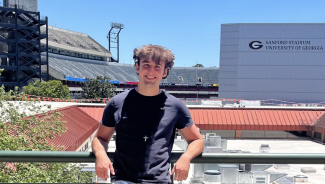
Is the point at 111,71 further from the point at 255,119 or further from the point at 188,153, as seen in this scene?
the point at 188,153

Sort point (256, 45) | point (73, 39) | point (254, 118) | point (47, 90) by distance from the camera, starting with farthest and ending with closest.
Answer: point (73, 39) < point (256, 45) < point (47, 90) < point (254, 118)

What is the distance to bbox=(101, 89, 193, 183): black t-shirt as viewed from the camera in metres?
2.40

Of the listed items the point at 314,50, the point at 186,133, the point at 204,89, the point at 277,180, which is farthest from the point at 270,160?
the point at 204,89

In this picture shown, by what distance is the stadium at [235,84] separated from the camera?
64.3ft

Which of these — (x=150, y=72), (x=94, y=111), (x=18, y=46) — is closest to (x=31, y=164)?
(x=150, y=72)

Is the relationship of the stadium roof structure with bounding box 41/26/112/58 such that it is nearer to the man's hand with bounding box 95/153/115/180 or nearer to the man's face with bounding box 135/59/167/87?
the man's face with bounding box 135/59/167/87

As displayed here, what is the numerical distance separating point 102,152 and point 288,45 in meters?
46.9

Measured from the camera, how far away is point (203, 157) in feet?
8.41

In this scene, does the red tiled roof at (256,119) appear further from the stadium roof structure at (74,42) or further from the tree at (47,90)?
the stadium roof structure at (74,42)

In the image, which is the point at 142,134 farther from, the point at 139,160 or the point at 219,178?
the point at 219,178

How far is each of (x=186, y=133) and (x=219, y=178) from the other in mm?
12033

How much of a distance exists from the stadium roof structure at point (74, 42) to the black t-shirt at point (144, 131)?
63.9m

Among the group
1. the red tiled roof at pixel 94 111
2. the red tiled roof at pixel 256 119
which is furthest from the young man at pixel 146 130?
the red tiled roof at pixel 256 119

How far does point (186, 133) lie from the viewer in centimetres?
260
